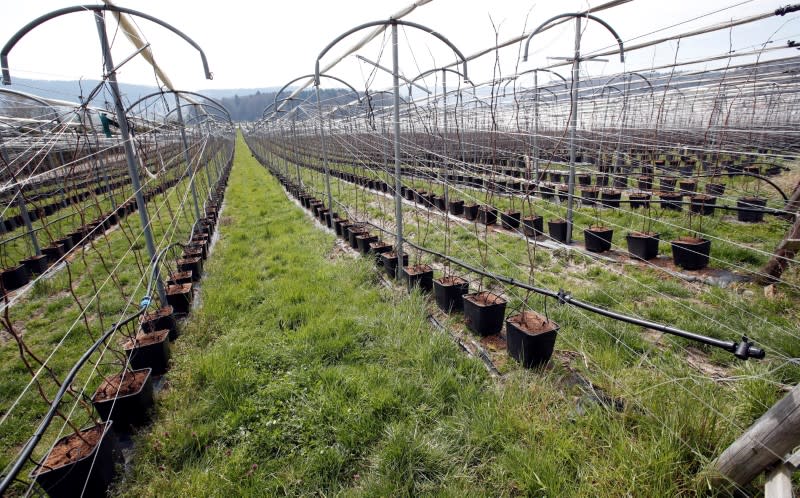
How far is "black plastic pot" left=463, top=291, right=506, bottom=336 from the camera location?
9.27 feet

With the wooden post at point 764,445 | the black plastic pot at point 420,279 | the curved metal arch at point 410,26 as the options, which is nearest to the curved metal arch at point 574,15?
the curved metal arch at point 410,26

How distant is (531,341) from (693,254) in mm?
2725

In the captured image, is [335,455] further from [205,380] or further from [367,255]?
[367,255]

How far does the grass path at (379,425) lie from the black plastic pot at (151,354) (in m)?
0.13

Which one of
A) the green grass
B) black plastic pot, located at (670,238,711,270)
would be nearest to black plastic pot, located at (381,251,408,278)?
the green grass

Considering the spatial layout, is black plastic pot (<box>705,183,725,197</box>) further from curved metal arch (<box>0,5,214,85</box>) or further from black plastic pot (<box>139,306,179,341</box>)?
curved metal arch (<box>0,5,214,85</box>)

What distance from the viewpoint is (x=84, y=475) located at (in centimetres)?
171

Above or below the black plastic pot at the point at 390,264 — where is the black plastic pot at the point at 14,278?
below

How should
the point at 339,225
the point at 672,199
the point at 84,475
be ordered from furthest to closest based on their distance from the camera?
the point at 672,199 → the point at 339,225 → the point at 84,475

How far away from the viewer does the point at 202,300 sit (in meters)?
3.91

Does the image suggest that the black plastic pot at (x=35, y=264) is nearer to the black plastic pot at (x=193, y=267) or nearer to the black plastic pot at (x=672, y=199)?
the black plastic pot at (x=193, y=267)

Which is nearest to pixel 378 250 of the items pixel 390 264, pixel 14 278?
pixel 390 264

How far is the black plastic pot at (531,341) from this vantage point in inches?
94.0

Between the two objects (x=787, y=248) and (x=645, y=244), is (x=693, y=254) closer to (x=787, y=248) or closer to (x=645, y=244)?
(x=645, y=244)
